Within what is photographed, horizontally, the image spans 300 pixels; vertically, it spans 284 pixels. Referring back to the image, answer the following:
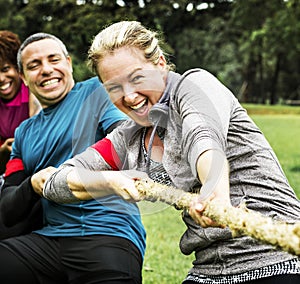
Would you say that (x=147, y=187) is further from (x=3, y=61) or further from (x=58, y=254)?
(x=3, y=61)

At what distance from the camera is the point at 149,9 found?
26891mm

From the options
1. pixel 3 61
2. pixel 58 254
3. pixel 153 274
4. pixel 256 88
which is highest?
pixel 3 61

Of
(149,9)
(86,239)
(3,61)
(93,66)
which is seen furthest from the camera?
(149,9)

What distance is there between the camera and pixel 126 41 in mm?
1924

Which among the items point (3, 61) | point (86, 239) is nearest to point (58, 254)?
point (86, 239)

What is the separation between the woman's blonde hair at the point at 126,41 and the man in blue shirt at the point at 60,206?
0.63 metres

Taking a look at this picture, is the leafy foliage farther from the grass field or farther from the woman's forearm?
the woman's forearm

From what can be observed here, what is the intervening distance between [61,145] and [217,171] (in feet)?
4.42

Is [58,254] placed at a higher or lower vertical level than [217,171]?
lower

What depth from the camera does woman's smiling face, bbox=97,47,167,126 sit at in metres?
1.91

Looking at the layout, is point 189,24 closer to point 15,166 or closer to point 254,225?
point 15,166

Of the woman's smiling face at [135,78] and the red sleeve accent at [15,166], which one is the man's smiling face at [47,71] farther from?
the woman's smiling face at [135,78]

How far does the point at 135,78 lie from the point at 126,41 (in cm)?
12

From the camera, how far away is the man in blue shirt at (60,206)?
2.58 metres
